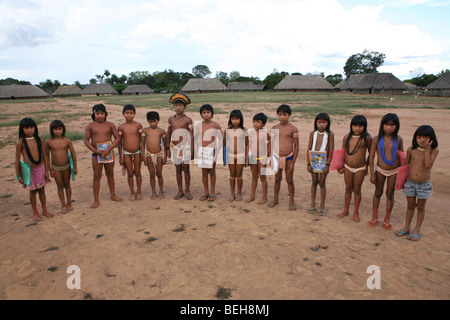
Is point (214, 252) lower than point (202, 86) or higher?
lower

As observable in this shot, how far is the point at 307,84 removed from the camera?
5266 cm

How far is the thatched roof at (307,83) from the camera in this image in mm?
52200

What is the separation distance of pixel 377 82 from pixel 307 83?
1216cm

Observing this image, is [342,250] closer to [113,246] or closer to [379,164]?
[379,164]

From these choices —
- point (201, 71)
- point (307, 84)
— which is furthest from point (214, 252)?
point (201, 71)

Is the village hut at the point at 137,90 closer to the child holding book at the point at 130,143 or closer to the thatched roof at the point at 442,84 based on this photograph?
the thatched roof at the point at 442,84

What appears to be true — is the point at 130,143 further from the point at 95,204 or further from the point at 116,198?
the point at 95,204

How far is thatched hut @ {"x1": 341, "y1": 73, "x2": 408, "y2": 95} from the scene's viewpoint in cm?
4278

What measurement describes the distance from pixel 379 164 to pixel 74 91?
240 ft

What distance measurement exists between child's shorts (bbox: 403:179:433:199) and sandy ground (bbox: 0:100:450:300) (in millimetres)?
559

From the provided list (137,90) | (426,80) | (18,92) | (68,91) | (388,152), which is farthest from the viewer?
(137,90)

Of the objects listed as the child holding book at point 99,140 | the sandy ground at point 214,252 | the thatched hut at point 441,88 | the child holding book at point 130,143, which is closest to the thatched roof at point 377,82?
the thatched hut at point 441,88

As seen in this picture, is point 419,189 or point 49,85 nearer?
point 419,189

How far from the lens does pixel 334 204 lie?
468 centimetres
